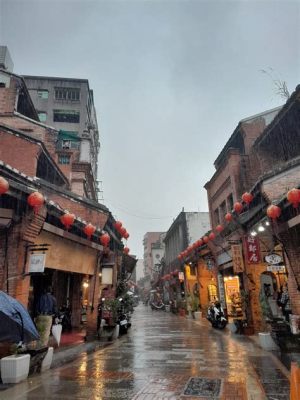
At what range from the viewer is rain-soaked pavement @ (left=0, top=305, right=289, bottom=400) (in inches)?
221

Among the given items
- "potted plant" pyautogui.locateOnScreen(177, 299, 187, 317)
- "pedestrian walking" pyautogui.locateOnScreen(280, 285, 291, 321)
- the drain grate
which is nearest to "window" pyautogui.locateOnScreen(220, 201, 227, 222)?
"pedestrian walking" pyautogui.locateOnScreen(280, 285, 291, 321)

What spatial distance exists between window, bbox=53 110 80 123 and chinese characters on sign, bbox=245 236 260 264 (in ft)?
111

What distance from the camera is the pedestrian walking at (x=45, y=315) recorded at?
835 cm

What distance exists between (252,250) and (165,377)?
799cm

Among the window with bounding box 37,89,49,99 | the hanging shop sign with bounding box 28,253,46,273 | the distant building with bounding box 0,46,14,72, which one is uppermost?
the window with bounding box 37,89,49,99

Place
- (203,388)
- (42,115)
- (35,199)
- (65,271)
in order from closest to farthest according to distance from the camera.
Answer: (203,388)
(35,199)
(65,271)
(42,115)

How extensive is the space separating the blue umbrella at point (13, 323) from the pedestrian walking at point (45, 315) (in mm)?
2993

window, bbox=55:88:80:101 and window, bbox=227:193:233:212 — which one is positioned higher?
window, bbox=55:88:80:101

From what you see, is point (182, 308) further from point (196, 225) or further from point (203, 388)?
point (203, 388)

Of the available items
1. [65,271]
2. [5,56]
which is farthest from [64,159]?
[5,56]

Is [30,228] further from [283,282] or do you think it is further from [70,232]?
[283,282]

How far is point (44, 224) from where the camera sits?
30.8 ft

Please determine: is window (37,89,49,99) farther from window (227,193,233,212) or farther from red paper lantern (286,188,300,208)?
red paper lantern (286,188,300,208)

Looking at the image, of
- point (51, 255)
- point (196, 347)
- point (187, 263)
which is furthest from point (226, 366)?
point (187, 263)
